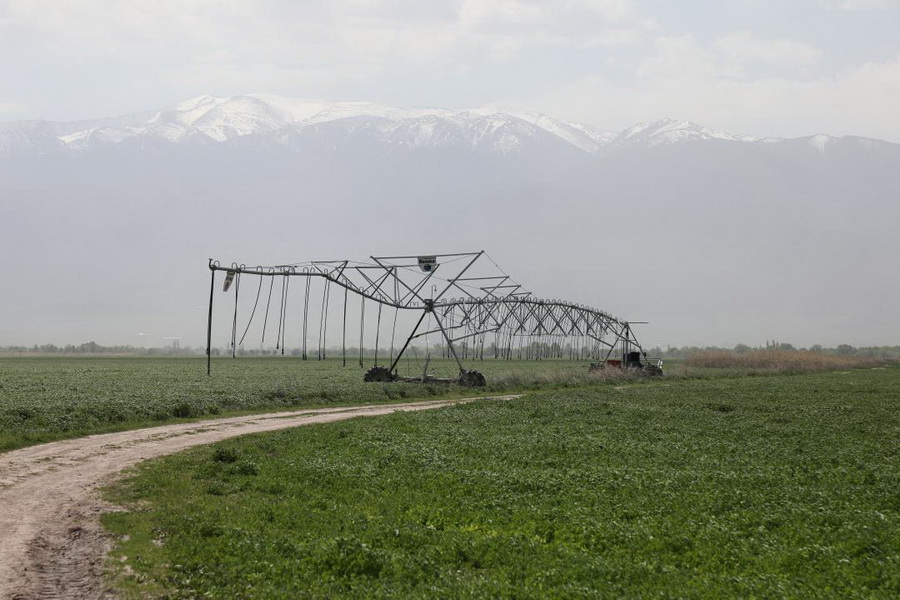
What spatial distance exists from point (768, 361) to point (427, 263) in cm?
8463

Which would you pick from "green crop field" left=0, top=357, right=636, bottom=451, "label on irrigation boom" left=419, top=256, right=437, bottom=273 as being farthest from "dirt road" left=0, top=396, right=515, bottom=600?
"label on irrigation boom" left=419, top=256, right=437, bottom=273

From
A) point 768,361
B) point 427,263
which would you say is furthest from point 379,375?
point 768,361

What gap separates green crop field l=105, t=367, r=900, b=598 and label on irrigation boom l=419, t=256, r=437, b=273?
31.1m

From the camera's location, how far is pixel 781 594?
1255cm

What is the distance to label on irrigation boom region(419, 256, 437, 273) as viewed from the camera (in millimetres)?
63375

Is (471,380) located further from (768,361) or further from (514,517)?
(768,361)

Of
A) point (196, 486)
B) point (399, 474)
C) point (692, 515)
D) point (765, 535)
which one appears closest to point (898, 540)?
point (765, 535)

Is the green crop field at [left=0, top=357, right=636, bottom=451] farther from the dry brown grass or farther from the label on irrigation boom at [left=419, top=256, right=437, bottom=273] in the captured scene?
the dry brown grass

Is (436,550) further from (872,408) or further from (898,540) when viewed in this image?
(872,408)

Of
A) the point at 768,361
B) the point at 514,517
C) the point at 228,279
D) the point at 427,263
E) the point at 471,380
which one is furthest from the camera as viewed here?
the point at 768,361

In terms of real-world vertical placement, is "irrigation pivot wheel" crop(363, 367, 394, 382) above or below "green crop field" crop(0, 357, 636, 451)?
above

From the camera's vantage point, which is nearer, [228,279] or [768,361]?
[228,279]

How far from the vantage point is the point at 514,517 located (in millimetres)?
17875

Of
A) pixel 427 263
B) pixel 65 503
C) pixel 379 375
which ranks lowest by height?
pixel 65 503
